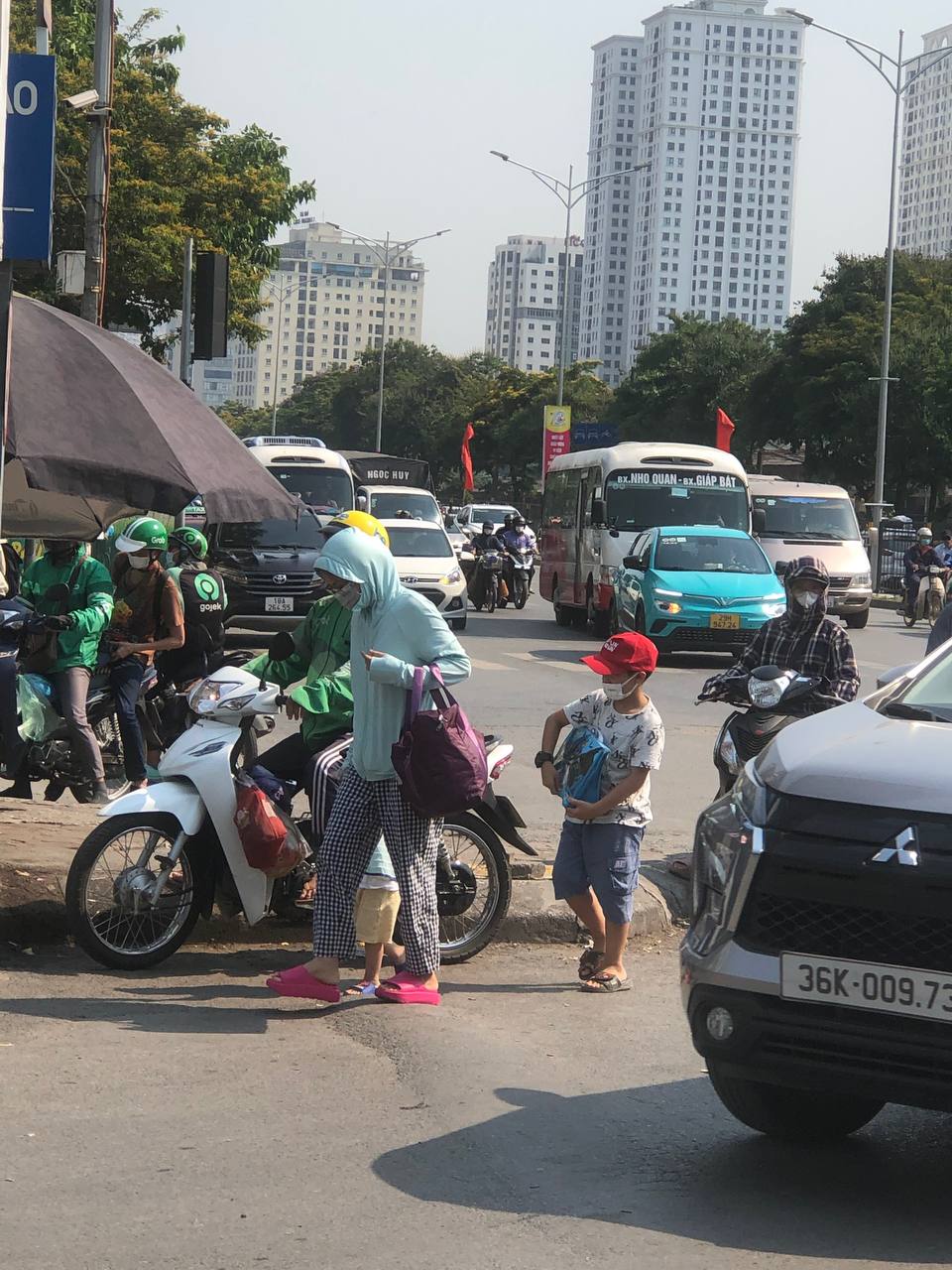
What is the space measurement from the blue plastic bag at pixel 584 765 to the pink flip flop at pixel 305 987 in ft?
3.58

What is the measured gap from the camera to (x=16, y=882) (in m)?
7.23

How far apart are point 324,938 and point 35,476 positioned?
2.23 meters

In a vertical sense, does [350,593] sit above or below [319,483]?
below

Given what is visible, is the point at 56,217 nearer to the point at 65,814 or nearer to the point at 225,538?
the point at 225,538

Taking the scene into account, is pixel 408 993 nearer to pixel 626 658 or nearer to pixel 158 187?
pixel 626 658

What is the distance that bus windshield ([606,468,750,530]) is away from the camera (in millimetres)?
26016

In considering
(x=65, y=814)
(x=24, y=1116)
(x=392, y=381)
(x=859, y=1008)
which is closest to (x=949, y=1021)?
(x=859, y=1008)

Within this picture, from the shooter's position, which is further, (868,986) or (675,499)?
(675,499)

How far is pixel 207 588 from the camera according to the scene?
1135 cm

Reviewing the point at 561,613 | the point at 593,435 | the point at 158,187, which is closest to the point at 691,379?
the point at 593,435

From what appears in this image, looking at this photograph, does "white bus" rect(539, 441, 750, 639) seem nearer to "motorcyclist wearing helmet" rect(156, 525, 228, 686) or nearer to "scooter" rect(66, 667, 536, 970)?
"motorcyclist wearing helmet" rect(156, 525, 228, 686)

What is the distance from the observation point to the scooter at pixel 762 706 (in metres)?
7.55

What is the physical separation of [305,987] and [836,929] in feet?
8.96

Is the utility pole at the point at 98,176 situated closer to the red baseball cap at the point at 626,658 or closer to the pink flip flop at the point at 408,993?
the red baseball cap at the point at 626,658
